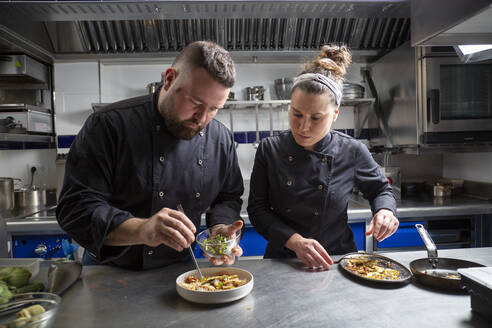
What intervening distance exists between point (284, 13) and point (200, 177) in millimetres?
1589

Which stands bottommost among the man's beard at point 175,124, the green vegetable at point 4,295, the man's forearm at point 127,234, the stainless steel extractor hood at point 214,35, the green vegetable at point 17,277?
the green vegetable at point 17,277

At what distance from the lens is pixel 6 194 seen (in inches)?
121

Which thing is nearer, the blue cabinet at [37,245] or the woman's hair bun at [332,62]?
the woman's hair bun at [332,62]

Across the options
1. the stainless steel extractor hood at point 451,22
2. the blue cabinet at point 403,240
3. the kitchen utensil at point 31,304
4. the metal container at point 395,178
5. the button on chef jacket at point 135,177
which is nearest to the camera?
the kitchen utensil at point 31,304

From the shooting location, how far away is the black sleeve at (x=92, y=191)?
4.20 feet

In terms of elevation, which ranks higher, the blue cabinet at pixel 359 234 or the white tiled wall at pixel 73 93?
the white tiled wall at pixel 73 93

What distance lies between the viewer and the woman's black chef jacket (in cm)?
179

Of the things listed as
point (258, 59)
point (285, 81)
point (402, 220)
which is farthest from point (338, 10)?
point (402, 220)

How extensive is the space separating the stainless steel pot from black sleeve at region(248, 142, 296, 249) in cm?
242

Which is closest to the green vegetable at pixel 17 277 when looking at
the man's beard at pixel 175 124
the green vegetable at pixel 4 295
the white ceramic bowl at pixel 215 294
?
the green vegetable at pixel 4 295

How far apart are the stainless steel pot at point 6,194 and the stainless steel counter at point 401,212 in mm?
223

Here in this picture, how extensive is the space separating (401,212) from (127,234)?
2369mm

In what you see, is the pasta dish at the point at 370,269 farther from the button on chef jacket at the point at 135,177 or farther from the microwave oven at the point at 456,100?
the microwave oven at the point at 456,100

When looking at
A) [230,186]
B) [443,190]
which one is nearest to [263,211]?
[230,186]
